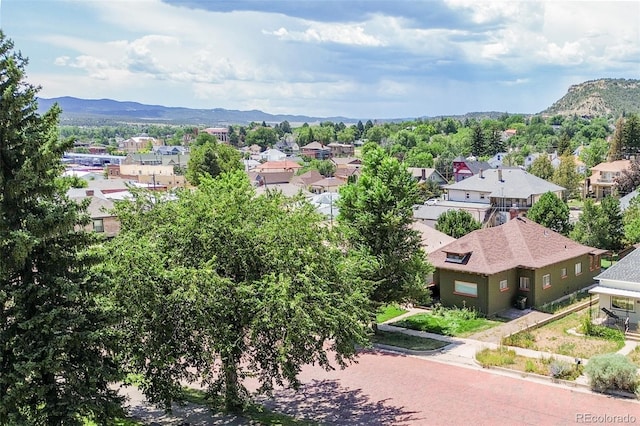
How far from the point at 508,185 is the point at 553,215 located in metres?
14.4

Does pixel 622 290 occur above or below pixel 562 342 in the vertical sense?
above

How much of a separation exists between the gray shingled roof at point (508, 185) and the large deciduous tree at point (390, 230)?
3158 centimetres

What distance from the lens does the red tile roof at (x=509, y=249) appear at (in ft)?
110

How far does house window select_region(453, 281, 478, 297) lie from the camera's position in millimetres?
33000

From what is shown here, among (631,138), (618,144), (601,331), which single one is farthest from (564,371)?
(631,138)

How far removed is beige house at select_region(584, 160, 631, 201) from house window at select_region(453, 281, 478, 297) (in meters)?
57.1

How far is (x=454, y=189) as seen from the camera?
6366 cm

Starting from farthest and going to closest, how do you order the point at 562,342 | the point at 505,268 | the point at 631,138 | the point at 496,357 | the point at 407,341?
the point at 631,138, the point at 505,268, the point at 407,341, the point at 562,342, the point at 496,357

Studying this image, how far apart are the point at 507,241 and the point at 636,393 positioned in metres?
15.7

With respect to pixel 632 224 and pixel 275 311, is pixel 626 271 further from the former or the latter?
pixel 275 311

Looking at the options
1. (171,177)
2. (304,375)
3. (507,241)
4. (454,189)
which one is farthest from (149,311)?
(171,177)

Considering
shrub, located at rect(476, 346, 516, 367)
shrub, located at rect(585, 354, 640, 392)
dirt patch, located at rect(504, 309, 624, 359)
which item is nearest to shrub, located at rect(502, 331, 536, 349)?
dirt patch, located at rect(504, 309, 624, 359)

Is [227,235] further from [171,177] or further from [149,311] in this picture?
[171,177]

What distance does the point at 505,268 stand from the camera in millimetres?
32969
